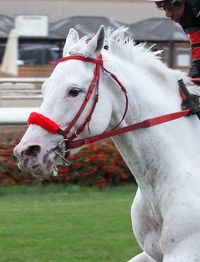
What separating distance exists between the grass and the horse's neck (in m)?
2.08

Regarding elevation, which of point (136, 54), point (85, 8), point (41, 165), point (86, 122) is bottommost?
point (85, 8)

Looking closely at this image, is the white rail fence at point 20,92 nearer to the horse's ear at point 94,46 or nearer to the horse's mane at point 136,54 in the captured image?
the horse's mane at point 136,54

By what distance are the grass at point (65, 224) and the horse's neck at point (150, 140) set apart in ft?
6.81

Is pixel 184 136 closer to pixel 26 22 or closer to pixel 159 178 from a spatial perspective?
pixel 159 178

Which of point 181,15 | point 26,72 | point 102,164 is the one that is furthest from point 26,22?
point 181,15

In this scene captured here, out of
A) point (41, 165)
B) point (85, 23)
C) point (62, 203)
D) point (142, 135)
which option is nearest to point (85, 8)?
point (85, 23)

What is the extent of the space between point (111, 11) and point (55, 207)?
2184 cm

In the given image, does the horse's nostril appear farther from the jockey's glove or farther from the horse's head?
the jockey's glove

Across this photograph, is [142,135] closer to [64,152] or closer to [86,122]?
[86,122]

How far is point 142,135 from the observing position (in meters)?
3.93

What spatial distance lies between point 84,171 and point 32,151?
5.28 meters

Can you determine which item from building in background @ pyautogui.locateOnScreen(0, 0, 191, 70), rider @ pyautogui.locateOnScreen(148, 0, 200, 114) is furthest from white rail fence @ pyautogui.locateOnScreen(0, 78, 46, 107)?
rider @ pyautogui.locateOnScreen(148, 0, 200, 114)

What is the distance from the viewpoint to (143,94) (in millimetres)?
3951

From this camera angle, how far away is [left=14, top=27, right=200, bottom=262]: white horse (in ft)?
12.0
